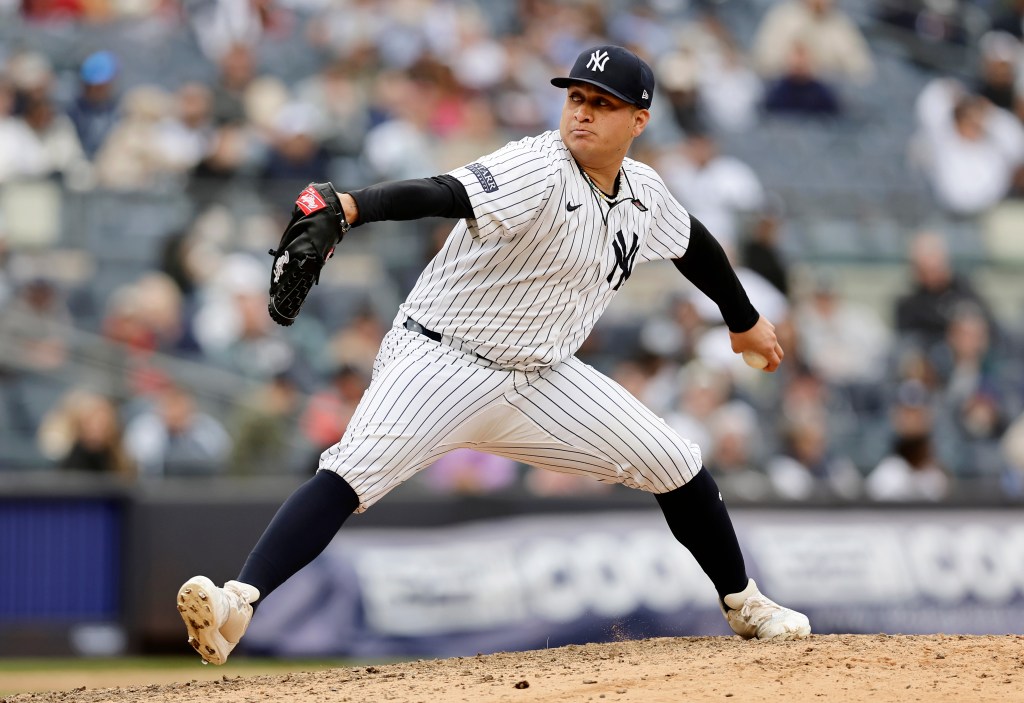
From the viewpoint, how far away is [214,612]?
4.30 m

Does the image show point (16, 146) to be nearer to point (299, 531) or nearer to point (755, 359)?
point (755, 359)

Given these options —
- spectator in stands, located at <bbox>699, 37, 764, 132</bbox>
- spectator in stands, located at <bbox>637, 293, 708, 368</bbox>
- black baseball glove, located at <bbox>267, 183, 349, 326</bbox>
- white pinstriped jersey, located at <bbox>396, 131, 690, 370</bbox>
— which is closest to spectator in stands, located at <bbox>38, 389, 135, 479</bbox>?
spectator in stands, located at <bbox>637, 293, 708, 368</bbox>

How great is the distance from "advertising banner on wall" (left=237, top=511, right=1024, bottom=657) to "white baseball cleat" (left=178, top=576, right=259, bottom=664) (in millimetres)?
4323

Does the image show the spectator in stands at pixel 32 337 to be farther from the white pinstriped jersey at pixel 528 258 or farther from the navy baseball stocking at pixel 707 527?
the navy baseball stocking at pixel 707 527

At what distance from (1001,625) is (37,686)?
5.60 metres

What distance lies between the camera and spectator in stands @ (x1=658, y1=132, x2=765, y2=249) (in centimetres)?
1147

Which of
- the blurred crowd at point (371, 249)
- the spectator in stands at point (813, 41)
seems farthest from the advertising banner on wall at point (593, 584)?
the spectator in stands at point (813, 41)

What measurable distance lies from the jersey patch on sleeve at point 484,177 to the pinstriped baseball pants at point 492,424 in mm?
569

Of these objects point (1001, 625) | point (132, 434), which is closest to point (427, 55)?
point (132, 434)

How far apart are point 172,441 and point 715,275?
5030 mm

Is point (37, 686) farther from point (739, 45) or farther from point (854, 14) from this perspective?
point (854, 14)

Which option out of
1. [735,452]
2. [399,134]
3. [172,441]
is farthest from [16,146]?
[735,452]

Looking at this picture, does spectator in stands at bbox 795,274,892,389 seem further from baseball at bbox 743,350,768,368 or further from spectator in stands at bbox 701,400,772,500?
baseball at bbox 743,350,768,368

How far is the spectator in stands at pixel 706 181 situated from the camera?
37.6ft
